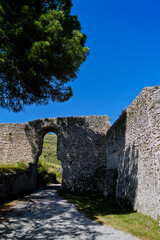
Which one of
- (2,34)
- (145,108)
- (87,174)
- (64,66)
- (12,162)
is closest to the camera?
(145,108)

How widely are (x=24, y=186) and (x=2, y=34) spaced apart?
8.43 metres

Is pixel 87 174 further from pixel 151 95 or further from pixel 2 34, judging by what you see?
pixel 2 34

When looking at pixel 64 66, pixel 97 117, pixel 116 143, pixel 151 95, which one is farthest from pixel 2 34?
pixel 97 117

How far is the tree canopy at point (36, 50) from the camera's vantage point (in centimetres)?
711

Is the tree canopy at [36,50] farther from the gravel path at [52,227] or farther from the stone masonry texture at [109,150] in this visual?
the gravel path at [52,227]

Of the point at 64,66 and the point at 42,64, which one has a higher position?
the point at 64,66

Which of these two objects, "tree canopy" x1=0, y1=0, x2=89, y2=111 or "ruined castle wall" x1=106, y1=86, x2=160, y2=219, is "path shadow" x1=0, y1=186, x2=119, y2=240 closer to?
"ruined castle wall" x1=106, y1=86, x2=160, y2=219

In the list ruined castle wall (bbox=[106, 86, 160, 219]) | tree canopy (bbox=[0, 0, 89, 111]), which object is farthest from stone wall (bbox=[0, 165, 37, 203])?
ruined castle wall (bbox=[106, 86, 160, 219])

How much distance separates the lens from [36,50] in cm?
738

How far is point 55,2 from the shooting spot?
9.61 meters

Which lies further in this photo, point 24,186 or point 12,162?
point 12,162

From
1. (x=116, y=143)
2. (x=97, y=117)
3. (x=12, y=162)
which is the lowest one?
(x=12, y=162)

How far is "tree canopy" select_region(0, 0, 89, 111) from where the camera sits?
7.11 m

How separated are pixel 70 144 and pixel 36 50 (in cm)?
762
